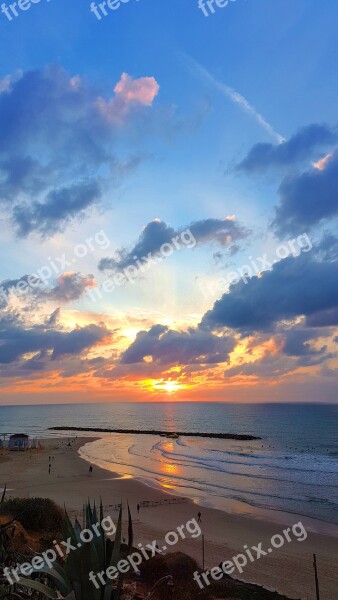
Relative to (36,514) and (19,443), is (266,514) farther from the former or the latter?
(19,443)

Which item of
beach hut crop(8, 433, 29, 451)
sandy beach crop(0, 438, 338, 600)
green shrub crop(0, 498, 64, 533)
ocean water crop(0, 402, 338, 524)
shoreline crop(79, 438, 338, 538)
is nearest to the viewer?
sandy beach crop(0, 438, 338, 600)

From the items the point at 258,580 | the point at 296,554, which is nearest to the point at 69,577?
the point at 258,580

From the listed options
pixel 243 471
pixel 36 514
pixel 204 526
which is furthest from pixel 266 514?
pixel 243 471

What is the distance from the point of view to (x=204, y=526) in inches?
1067

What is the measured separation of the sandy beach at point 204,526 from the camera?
61.0ft

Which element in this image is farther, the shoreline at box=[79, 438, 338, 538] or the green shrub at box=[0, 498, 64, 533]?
the shoreline at box=[79, 438, 338, 538]

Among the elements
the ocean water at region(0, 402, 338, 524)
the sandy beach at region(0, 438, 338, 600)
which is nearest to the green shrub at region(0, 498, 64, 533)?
the sandy beach at region(0, 438, 338, 600)

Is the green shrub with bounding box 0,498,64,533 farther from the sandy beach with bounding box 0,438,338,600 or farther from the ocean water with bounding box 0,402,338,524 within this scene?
the ocean water with bounding box 0,402,338,524

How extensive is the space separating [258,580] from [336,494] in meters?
23.3

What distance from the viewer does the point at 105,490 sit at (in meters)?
38.6

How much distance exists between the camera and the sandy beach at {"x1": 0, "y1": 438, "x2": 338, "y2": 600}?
18.6 metres

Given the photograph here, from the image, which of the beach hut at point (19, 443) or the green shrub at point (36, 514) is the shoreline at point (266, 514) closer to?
the green shrub at point (36, 514)

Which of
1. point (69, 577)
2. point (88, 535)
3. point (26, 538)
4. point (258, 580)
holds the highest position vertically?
point (88, 535)

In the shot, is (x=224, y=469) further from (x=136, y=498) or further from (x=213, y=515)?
(x=213, y=515)
